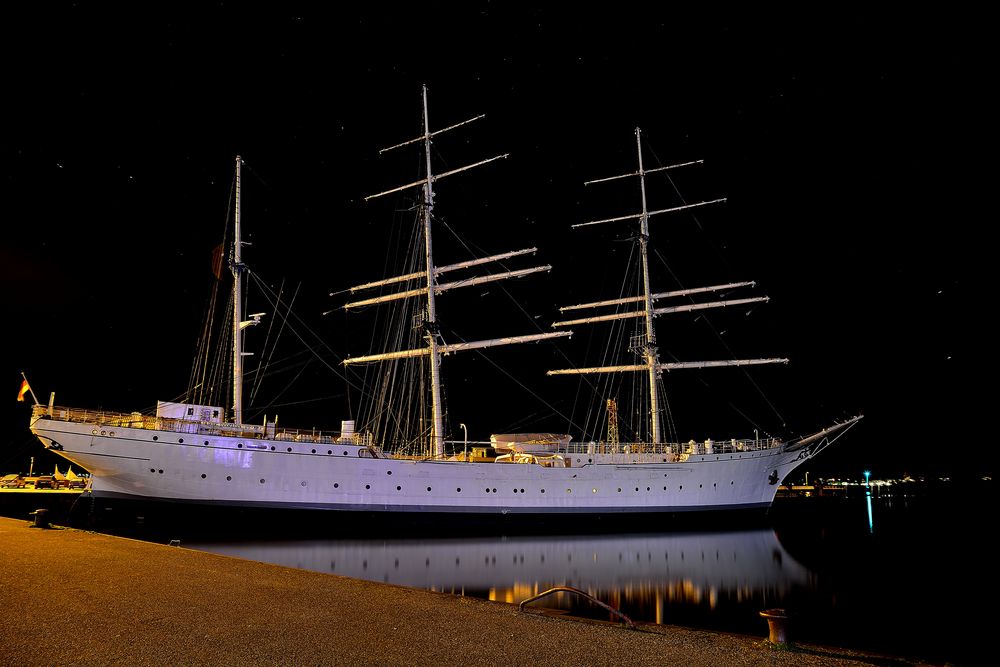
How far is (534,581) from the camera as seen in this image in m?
16.4

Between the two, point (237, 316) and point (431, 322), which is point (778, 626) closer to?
point (431, 322)

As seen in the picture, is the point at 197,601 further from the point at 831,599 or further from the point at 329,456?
the point at 329,456

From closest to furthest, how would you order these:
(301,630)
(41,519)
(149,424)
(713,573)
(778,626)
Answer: (301,630)
(778,626)
(41,519)
(713,573)
(149,424)

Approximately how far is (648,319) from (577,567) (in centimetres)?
2184

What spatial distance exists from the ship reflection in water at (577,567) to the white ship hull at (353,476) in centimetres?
268

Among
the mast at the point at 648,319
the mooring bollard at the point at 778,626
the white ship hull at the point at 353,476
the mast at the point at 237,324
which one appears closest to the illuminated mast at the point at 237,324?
the mast at the point at 237,324

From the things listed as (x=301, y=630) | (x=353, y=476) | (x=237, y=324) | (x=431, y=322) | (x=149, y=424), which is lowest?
(x=301, y=630)

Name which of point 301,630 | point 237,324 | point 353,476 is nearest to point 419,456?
point 353,476

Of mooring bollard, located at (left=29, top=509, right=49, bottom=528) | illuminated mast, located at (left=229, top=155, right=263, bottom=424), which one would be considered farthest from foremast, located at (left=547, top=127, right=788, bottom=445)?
mooring bollard, located at (left=29, top=509, right=49, bottom=528)

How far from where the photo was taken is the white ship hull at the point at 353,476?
930 inches

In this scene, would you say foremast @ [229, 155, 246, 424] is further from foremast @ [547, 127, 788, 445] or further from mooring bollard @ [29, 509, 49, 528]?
foremast @ [547, 127, 788, 445]

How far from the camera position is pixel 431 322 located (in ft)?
104

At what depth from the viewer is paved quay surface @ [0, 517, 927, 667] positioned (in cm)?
574

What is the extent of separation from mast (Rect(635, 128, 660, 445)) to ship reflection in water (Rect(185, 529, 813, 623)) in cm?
979
